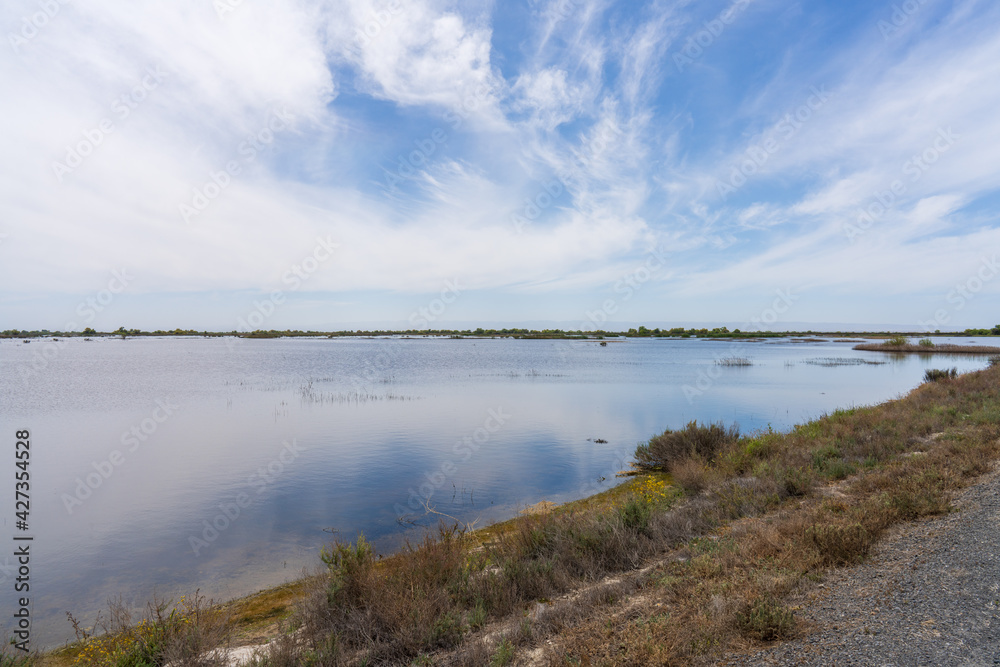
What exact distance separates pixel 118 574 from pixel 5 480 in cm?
790

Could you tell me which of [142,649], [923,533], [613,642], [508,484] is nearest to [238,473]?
[508,484]

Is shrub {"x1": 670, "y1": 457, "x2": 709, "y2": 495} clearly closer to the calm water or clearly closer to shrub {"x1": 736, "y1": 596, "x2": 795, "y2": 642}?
the calm water

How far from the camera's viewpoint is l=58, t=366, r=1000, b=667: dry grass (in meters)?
4.45

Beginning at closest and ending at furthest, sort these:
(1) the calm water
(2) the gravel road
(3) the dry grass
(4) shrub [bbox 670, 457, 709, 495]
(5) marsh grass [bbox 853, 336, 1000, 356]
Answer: (2) the gravel road
(3) the dry grass
(1) the calm water
(4) shrub [bbox 670, 457, 709, 495]
(5) marsh grass [bbox 853, 336, 1000, 356]

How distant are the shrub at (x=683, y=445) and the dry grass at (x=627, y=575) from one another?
3756 mm

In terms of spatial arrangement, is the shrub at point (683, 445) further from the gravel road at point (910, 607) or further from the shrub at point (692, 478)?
the gravel road at point (910, 607)

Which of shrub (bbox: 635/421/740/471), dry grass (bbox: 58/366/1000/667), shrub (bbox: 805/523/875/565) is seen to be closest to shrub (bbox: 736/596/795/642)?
dry grass (bbox: 58/366/1000/667)

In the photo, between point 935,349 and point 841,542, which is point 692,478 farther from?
point 935,349

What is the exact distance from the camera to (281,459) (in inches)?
593

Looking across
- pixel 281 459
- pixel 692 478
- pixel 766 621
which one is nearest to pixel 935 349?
pixel 692 478

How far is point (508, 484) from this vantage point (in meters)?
13.0

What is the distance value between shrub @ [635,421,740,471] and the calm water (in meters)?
1.22

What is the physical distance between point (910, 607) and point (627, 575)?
109 inches

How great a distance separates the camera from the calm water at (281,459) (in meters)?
8.64
